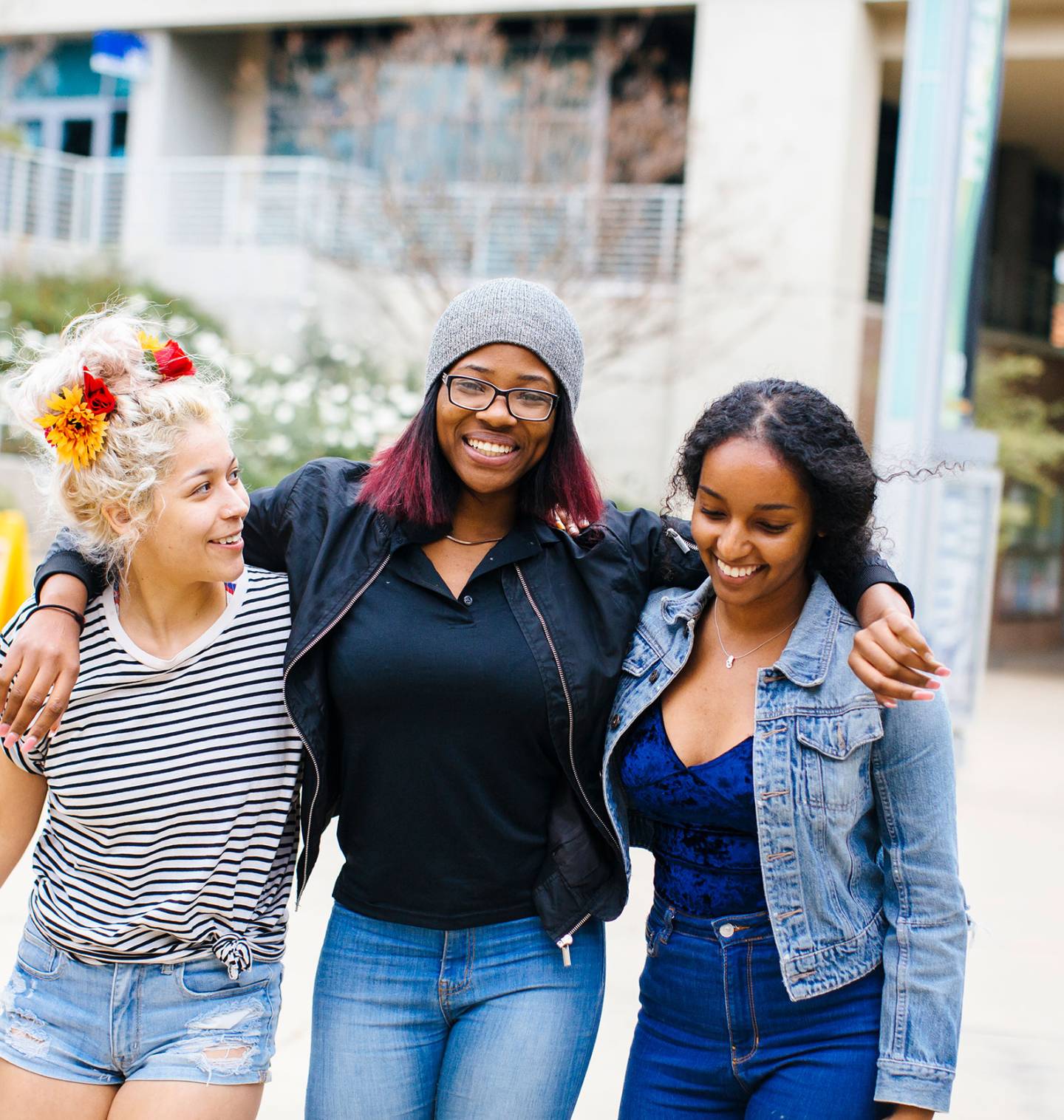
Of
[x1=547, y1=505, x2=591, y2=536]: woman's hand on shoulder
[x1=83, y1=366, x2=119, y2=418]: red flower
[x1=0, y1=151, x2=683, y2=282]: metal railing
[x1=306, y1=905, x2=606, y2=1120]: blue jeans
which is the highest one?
[x1=0, y1=151, x2=683, y2=282]: metal railing

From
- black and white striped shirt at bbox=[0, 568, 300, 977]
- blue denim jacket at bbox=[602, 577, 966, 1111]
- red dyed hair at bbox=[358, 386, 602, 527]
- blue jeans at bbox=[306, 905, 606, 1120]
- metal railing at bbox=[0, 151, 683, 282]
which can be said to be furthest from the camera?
metal railing at bbox=[0, 151, 683, 282]

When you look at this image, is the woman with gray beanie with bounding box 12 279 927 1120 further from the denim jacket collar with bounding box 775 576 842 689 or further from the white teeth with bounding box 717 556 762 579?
the white teeth with bounding box 717 556 762 579

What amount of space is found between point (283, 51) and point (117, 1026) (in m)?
18.6

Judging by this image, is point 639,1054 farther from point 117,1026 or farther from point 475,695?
point 117,1026

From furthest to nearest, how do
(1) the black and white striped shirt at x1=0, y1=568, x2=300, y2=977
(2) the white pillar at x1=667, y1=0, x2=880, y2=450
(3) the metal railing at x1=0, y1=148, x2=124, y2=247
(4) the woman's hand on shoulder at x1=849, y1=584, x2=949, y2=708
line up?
1. (3) the metal railing at x1=0, y1=148, x2=124, y2=247
2. (2) the white pillar at x1=667, y1=0, x2=880, y2=450
3. (1) the black and white striped shirt at x1=0, y1=568, x2=300, y2=977
4. (4) the woman's hand on shoulder at x1=849, y1=584, x2=949, y2=708

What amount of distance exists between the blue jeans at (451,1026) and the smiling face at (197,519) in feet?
2.33

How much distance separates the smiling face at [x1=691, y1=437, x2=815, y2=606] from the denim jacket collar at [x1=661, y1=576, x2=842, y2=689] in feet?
0.29

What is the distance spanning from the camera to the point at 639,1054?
242 centimetres

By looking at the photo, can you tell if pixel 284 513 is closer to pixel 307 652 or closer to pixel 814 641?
pixel 307 652

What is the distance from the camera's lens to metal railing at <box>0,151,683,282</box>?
14820 millimetres

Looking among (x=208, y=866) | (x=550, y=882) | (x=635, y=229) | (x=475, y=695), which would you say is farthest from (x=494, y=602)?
(x=635, y=229)

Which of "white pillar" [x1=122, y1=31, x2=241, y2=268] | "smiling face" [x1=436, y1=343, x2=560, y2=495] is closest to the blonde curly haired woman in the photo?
"smiling face" [x1=436, y1=343, x2=560, y2=495]

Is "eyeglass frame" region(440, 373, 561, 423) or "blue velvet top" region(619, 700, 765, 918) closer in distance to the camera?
"blue velvet top" region(619, 700, 765, 918)

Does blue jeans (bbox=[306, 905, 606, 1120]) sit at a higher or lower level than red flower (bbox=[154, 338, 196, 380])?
lower
